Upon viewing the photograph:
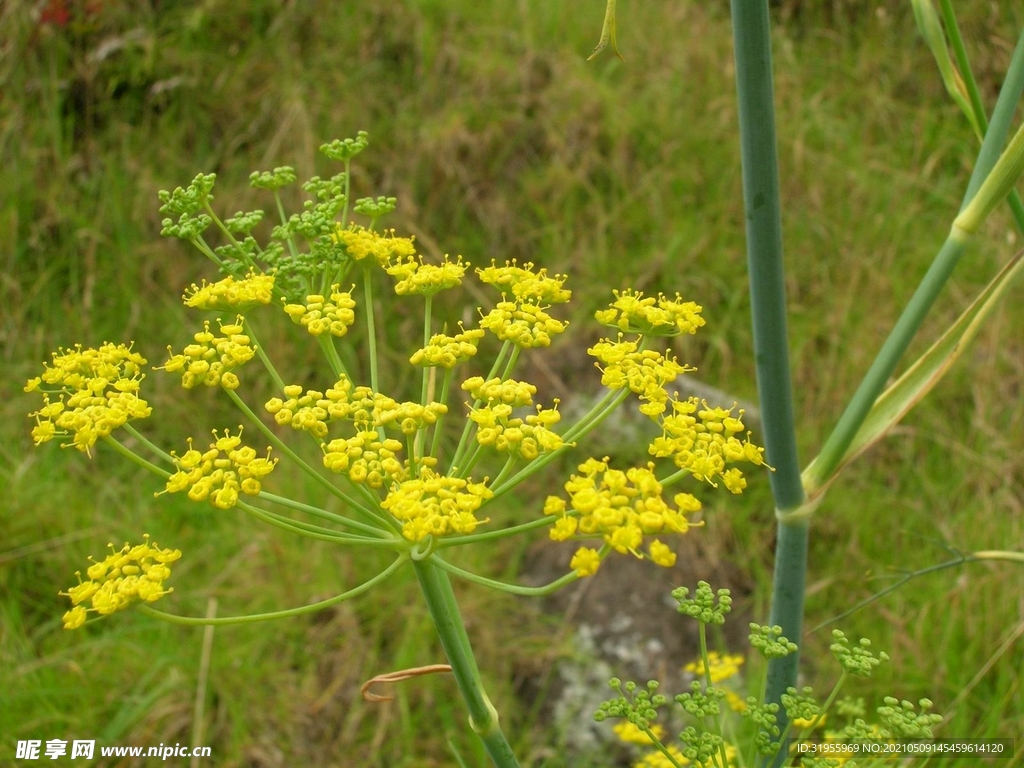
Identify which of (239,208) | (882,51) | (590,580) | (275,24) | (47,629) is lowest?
(47,629)

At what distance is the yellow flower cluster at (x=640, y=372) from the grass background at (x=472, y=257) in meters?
2.23

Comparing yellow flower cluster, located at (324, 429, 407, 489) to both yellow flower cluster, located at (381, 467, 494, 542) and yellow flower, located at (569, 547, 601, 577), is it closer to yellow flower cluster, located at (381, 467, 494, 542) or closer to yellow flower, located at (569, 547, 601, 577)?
yellow flower cluster, located at (381, 467, 494, 542)

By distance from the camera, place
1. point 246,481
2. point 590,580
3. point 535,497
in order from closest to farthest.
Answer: point 246,481, point 590,580, point 535,497

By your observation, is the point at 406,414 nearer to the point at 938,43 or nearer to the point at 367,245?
the point at 367,245

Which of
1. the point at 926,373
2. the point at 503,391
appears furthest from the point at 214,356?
the point at 926,373

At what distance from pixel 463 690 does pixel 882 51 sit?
207 inches

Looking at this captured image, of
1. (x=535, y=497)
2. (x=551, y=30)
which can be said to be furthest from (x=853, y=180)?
(x=535, y=497)

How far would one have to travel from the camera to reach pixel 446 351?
1.31 metres

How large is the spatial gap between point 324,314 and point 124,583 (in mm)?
498

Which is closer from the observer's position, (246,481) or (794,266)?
(246,481)

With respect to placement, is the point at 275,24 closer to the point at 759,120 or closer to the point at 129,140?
the point at 129,140

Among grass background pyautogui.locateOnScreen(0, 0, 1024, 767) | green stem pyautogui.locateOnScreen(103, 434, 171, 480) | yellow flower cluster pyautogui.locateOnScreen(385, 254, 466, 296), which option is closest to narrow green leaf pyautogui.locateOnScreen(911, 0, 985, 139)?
yellow flower cluster pyautogui.locateOnScreen(385, 254, 466, 296)

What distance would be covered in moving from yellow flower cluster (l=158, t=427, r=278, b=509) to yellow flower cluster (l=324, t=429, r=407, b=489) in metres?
0.11

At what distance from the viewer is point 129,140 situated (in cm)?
491
